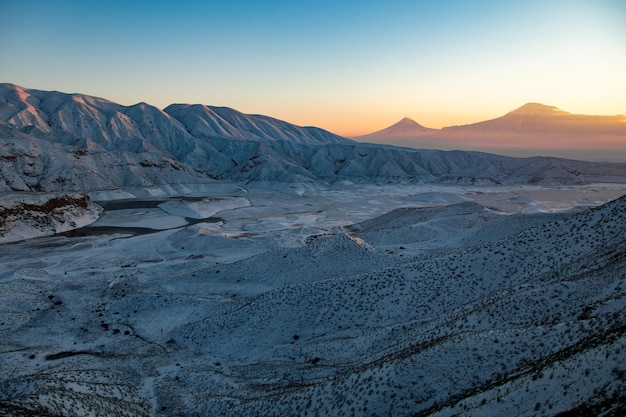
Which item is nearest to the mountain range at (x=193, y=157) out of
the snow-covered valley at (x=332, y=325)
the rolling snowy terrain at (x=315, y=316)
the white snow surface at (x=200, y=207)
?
the white snow surface at (x=200, y=207)

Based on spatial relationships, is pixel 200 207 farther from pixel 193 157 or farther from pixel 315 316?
pixel 193 157

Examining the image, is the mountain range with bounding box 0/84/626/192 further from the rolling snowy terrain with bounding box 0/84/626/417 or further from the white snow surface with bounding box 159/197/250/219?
the rolling snowy terrain with bounding box 0/84/626/417

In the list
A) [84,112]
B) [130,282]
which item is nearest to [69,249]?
[130,282]

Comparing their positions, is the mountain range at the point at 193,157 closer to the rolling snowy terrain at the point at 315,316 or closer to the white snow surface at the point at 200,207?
the white snow surface at the point at 200,207

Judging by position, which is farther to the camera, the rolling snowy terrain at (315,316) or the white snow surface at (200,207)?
→ the white snow surface at (200,207)

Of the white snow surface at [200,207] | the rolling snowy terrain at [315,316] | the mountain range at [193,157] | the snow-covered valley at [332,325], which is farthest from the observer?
the mountain range at [193,157]

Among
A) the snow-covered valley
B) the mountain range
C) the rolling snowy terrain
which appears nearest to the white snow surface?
the rolling snowy terrain

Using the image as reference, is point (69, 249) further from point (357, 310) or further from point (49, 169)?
point (49, 169)
